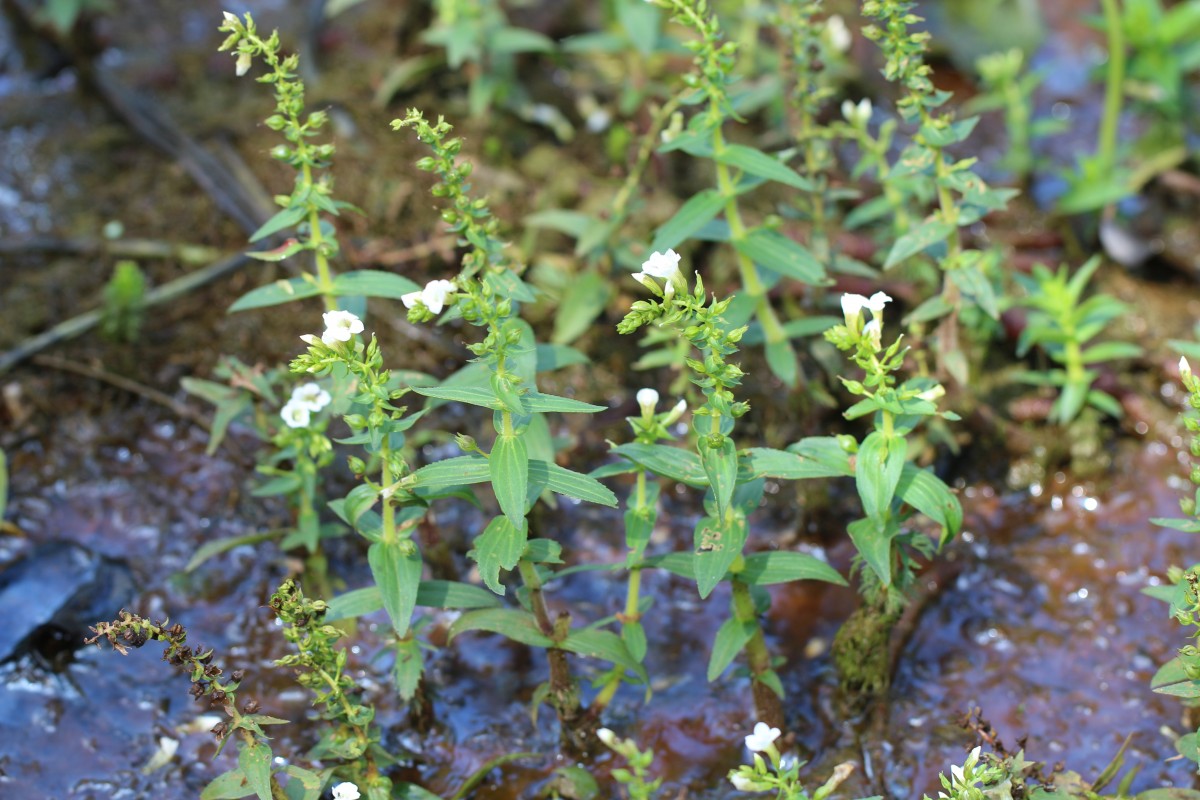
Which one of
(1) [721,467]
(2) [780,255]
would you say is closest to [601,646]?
(1) [721,467]

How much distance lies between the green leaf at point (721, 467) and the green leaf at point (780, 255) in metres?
0.88

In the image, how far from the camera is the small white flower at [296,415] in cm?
324

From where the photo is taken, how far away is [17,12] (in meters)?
5.50

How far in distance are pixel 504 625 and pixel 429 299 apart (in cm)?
90

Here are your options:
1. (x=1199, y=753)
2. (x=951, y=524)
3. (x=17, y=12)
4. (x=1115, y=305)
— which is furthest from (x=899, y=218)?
(x=17, y=12)

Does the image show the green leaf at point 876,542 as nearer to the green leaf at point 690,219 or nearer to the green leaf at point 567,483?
the green leaf at point 567,483

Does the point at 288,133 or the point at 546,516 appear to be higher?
the point at 288,133

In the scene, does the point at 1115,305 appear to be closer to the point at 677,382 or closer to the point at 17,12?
the point at 677,382

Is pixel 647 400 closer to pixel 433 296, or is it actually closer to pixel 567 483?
pixel 567 483

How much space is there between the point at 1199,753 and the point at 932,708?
88cm

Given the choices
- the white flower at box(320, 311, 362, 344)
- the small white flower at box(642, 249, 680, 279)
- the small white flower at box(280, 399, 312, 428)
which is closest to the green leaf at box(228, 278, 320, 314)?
the small white flower at box(280, 399, 312, 428)

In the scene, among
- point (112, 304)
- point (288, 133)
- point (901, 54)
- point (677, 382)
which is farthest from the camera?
point (112, 304)

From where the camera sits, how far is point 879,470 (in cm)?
293

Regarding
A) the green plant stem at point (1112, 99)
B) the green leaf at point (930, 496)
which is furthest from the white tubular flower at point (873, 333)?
the green plant stem at point (1112, 99)
